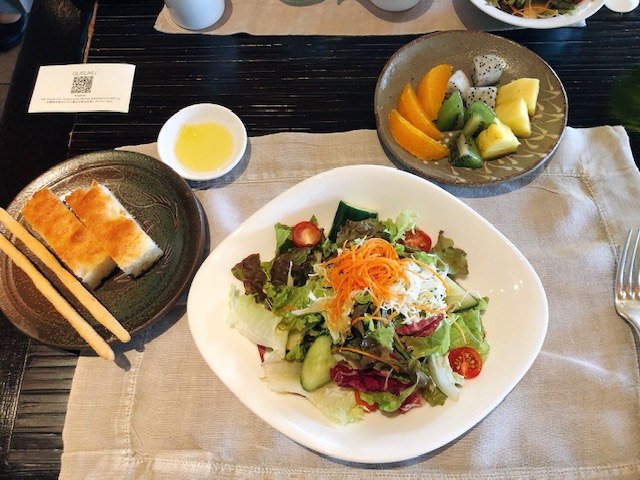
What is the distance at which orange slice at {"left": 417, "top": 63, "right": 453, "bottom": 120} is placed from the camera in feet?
6.39

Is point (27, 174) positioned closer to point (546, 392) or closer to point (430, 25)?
point (430, 25)

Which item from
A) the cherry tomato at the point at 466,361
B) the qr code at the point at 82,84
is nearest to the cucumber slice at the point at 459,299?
the cherry tomato at the point at 466,361

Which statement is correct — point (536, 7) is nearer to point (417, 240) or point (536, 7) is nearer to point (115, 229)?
point (417, 240)

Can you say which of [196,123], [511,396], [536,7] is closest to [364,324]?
[511,396]

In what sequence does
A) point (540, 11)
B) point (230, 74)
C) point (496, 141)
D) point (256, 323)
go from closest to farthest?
point (256, 323)
point (496, 141)
point (540, 11)
point (230, 74)

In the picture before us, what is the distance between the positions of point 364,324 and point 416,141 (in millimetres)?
783

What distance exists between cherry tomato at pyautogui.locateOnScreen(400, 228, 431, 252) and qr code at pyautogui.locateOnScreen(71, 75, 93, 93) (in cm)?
163

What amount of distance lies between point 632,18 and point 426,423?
→ 215 cm

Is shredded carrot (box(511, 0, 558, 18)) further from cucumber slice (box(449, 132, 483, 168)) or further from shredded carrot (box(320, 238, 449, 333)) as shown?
shredded carrot (box(320, 238, 449, 333))

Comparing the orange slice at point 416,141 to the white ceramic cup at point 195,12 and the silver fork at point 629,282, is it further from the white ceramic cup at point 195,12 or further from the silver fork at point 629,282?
the white ceramic cup at point 195,12

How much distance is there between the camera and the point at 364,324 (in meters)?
1.42

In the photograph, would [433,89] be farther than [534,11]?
No

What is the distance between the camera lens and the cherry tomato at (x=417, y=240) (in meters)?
1.62

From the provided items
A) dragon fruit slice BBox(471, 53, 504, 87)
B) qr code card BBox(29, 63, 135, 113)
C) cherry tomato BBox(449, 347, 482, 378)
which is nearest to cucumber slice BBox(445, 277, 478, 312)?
cherry tomato BBox(449, 347, 482, 378)
